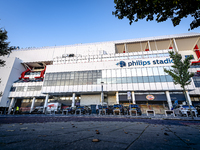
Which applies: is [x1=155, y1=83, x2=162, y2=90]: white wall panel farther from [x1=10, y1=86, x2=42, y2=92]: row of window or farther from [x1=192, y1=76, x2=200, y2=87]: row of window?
[x1=10, y1=86, x2=42, y2=92]: row of window

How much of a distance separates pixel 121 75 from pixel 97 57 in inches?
404

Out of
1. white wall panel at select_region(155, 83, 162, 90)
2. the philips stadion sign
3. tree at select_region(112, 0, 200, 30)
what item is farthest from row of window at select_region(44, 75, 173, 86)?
tree at select_region(112, 0, 200, 30)

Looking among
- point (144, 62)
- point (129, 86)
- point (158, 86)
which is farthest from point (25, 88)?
point (158, 86)

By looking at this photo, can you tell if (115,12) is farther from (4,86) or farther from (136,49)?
(4,86)

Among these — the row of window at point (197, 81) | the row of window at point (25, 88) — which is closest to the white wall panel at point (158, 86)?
the row of window at point (197, 81)

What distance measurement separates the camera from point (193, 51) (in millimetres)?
36094

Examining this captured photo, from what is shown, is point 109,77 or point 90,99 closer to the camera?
point 109,77

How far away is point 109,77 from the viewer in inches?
1107

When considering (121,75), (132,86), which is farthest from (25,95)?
(132,86)

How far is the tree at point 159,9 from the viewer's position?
412cm

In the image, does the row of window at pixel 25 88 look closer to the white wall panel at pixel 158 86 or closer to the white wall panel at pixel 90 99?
the white wall panel at pixel 90 99

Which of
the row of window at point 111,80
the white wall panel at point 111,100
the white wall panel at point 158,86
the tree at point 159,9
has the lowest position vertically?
the white wall panel at point 111,100

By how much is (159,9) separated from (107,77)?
2411 centimetres

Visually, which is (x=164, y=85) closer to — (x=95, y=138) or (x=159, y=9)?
(x=159, y=9)
